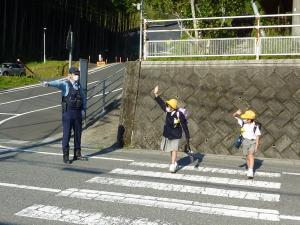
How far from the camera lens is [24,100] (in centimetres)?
2208

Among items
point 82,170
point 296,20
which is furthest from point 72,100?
point 296,20

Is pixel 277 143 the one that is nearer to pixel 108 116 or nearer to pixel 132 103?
pixel 132 103

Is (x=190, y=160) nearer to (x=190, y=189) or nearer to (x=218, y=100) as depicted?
(x=218, y=100)

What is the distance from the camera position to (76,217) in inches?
208

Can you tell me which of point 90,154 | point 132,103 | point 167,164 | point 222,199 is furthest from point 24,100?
point 222,199

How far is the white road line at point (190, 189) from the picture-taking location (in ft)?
21.3

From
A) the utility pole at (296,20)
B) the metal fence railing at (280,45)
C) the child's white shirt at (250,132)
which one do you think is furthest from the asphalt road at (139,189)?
the utility pole at (296,20)

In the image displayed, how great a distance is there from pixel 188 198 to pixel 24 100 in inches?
677

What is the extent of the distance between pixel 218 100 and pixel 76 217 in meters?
6.41

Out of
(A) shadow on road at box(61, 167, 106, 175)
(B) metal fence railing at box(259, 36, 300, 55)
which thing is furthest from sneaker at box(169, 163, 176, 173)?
(B) metal fence railing at box(259, 36, 300, 55)

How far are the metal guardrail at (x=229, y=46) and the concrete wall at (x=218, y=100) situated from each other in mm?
615

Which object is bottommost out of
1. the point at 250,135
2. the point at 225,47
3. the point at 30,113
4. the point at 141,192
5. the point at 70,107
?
the point at 141,192

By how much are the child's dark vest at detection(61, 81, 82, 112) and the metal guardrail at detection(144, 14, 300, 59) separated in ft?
12.9

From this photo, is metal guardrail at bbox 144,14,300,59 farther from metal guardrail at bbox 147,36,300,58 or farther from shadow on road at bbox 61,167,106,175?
shadow on road at bbox 61,167,106,175
